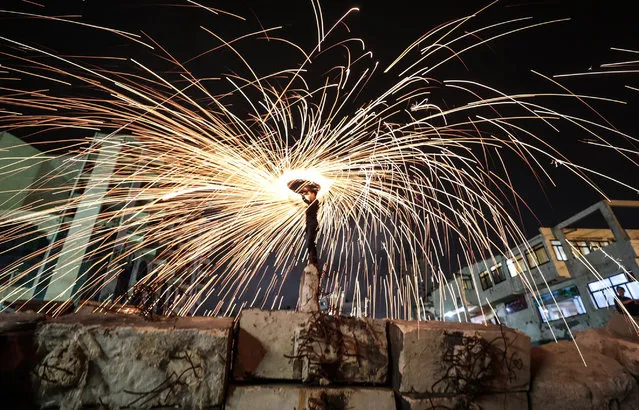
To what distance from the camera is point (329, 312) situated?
9.20 feet

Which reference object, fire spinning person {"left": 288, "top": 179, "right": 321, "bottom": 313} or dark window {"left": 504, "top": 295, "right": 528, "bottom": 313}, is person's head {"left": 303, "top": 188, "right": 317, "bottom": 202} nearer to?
fire spinning person {"left": 288, "top": 179, "right": 321, "bottom": 313}

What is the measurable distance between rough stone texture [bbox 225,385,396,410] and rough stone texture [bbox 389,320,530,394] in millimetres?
234

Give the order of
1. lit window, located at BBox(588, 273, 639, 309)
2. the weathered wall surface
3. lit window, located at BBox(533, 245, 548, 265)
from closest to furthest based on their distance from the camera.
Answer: the weathered wall surface < lit window, located at BBox(588, 273, 639, 309) < lit window, located at BBox(533, 245, 548, 265)

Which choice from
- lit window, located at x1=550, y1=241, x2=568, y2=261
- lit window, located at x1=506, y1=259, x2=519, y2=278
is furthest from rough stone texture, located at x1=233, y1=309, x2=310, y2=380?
lit window, located at x1=506, y1=259, x2=519, y2=278

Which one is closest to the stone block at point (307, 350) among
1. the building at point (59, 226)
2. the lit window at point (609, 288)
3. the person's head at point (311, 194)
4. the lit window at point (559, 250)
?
the person's head at point (311, 194)

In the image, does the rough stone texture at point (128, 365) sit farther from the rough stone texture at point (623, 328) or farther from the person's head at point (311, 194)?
the rough stone texture at point (623, 328)

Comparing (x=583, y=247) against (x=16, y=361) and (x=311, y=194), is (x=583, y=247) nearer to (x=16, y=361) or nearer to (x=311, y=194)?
(x=311, y=194)

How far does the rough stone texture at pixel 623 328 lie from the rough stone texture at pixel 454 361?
2282 mm

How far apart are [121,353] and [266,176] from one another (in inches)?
118

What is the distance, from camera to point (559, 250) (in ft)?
65.2

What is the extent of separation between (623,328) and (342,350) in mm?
3995

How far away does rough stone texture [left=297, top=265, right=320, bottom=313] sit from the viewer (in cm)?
310

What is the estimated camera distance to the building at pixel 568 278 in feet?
51.3

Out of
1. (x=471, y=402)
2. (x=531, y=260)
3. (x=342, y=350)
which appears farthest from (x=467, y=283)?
(x=342, y=350)
